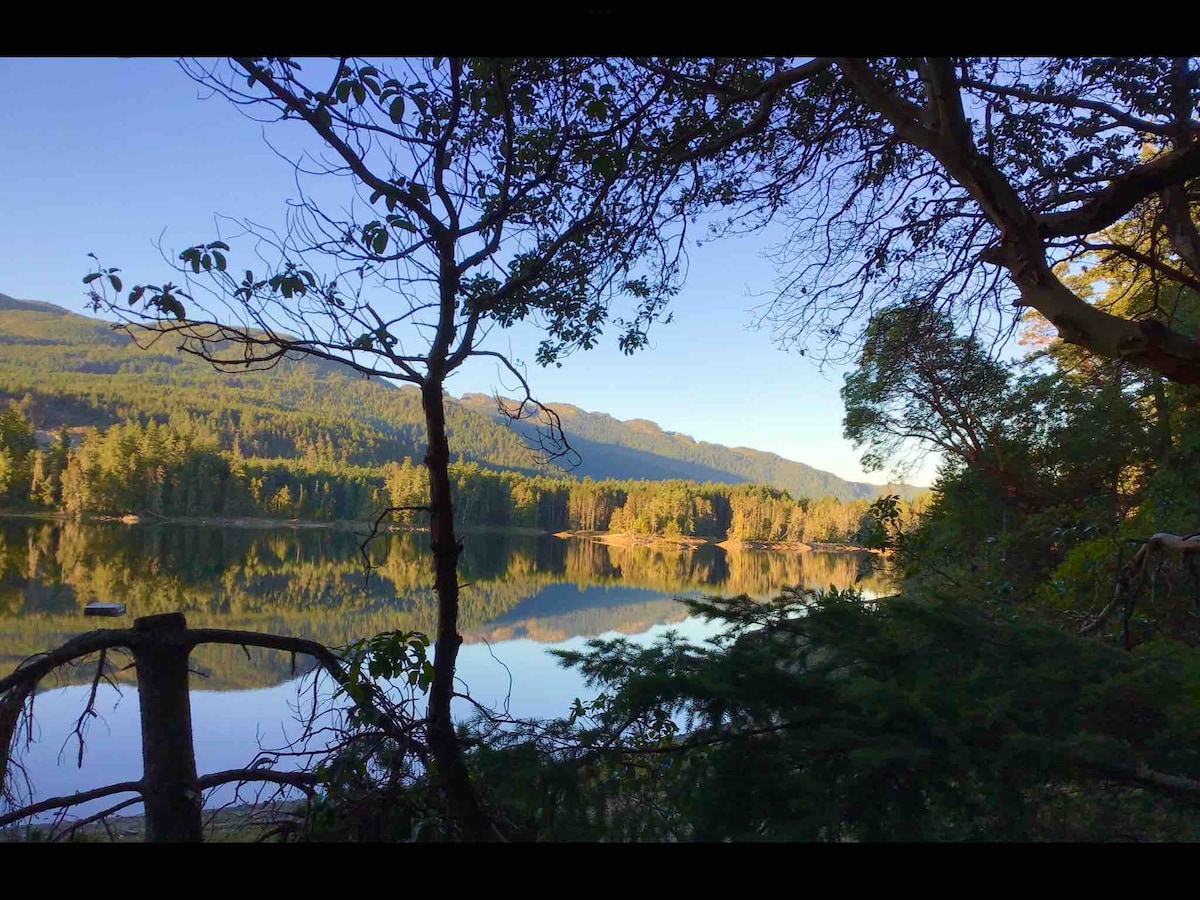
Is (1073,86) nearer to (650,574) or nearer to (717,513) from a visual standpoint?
(650,574)

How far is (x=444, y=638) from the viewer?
1996 millimetres

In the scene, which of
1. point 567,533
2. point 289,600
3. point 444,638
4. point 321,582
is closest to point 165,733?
point 444,638

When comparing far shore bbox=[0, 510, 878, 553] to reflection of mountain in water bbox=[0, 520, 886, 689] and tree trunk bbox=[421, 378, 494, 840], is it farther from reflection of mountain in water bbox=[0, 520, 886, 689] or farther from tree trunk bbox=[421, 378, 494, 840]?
tree trunk bbox=[421, 378, 494, 840]

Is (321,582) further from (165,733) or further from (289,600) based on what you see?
(165,733)

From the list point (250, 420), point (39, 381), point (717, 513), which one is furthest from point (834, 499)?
point (39, 381)

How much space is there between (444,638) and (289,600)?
23.3 metres

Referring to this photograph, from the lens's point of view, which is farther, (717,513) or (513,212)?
(717,513)

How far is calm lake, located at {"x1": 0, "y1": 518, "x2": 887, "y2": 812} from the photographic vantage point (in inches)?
304

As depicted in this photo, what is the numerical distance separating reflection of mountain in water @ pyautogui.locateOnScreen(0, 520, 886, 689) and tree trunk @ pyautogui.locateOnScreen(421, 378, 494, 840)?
7599mm

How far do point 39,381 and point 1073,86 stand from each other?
9118 cm

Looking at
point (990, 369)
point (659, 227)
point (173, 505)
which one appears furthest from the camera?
point (173, 505)

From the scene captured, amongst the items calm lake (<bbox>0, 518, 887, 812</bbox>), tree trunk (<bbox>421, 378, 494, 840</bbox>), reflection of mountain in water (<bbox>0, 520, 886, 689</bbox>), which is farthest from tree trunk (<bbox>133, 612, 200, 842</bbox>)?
reflection of mountain in water (<bbox>0, 520, 886, 689</bbox>)

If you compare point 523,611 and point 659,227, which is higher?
point 659,227

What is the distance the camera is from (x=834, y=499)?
43.1m
